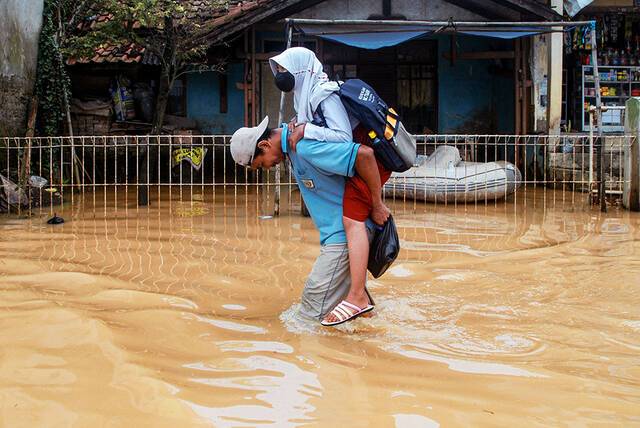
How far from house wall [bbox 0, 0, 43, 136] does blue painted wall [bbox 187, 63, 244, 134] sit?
3551 mm

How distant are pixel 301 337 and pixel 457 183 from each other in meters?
6.99

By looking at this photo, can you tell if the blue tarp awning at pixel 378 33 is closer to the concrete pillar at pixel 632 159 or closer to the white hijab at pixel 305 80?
the concrete pillar at pixel 632 159

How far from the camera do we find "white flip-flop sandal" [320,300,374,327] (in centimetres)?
411

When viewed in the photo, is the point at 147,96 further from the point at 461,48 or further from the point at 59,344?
the point at 59,344

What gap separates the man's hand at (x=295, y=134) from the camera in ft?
13.4

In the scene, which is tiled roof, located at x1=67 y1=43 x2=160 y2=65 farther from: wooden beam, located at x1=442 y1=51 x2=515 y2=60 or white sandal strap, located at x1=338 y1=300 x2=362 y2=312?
white sandal strap, located at x1=338 y1=300 x2=362 y2=312

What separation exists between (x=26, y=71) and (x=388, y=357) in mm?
9908

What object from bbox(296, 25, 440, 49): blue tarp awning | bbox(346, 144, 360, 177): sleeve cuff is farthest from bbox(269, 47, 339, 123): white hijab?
bbox(296, 25, 440, 49): blue tarp awning

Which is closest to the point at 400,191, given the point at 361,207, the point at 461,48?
the point at 461,48

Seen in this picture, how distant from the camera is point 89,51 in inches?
479

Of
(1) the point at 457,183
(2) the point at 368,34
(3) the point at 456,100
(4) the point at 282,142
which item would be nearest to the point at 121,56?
(2) the point at 368,34

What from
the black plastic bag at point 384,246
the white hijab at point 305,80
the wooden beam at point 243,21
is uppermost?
the wooden beam at point 243,21

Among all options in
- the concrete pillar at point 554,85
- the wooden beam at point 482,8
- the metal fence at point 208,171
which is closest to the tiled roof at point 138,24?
the metal fence at point 208,171

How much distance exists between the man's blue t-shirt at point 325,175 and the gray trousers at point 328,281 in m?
0.07
